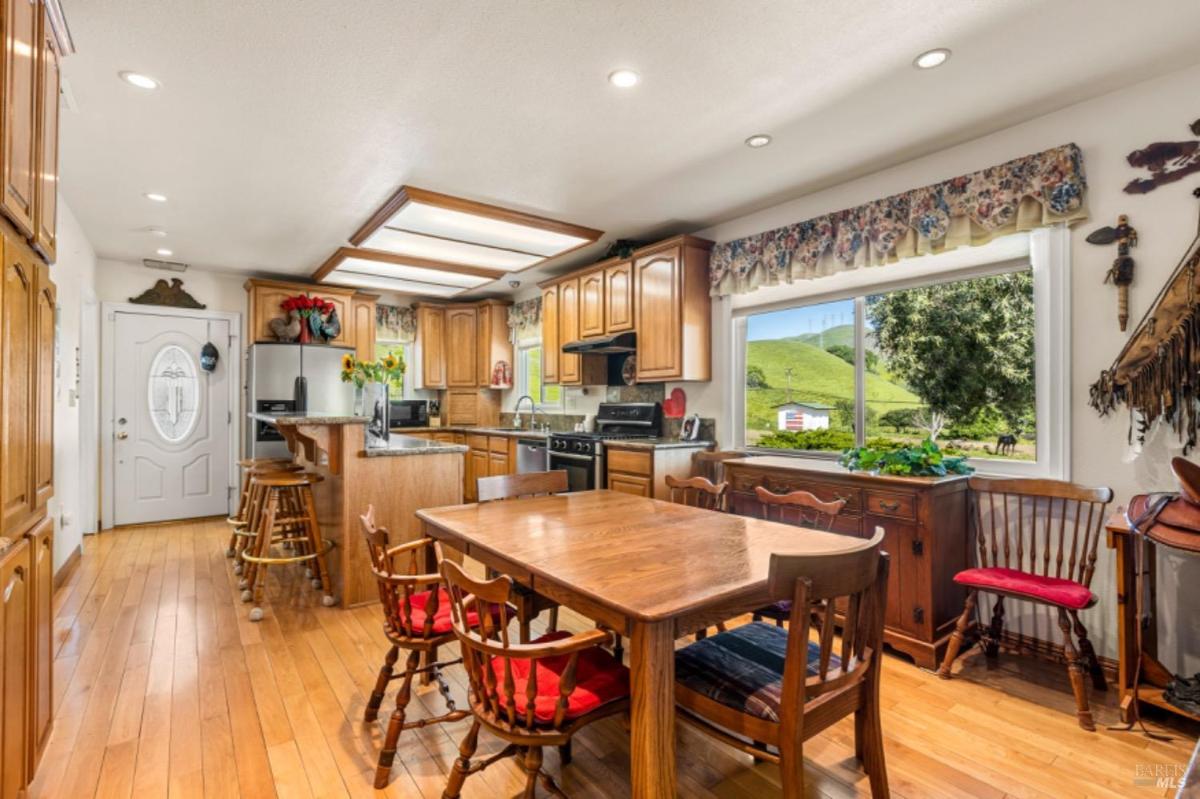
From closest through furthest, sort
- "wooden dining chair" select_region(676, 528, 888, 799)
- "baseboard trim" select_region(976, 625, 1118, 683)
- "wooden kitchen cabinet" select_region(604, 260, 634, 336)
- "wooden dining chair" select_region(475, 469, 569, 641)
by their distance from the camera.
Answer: "wooden dining chair" select_region(676, 528, 888, 799), "baseboard trim" select_region(976, 625, 1118, 683), "wooden dining chair" select_region(475, 469, 569, 641), "wooden kitchen cabinet" select_region(604, 260, 634, 336)

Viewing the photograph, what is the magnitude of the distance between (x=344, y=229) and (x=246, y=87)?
2023mm

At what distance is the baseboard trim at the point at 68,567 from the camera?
3720 millimetres

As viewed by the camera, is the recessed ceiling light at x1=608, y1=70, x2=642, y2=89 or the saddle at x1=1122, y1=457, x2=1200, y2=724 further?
the recessed ceiling light at x1=608, y1=70, x2=642, y2=89

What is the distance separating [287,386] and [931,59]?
5.51 metres

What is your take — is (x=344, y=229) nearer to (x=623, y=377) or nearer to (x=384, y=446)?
(x=384, y=446)

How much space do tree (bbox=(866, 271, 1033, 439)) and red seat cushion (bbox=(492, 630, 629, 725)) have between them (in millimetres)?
2482

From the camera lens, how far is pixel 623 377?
5.18 meters

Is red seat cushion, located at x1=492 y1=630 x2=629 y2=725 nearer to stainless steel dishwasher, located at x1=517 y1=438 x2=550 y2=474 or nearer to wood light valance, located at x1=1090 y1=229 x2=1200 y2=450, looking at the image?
wood light valance, located at x1=1090 y1=229 x2=1200 y2=450

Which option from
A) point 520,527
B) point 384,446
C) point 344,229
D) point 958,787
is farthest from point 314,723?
point 344,229

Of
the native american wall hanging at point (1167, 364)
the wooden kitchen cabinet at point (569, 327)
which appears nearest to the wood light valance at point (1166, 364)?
the native american wall hanging at point (1167, 364)

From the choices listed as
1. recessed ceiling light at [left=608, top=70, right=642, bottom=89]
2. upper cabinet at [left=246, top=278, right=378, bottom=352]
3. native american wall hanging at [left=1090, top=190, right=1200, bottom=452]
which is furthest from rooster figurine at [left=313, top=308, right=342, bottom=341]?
native american wall hanging at [left=1090, top=190, right=1200, bottom=452]

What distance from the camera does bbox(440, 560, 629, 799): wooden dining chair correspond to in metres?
1.34

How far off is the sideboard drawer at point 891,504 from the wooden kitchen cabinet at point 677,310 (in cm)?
165

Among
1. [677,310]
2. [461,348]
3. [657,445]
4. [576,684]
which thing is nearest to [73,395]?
[461,348]
